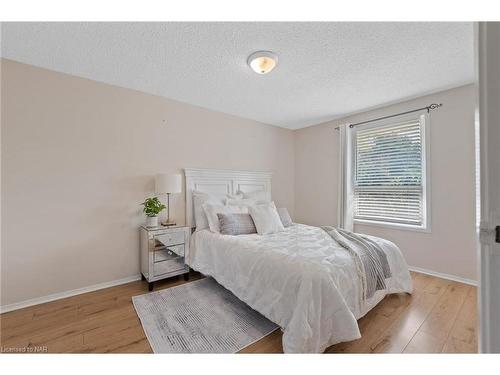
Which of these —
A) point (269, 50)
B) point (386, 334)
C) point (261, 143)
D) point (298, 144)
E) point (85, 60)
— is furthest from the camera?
point (298, 144)

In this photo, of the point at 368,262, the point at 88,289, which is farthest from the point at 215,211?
the point at 368,262

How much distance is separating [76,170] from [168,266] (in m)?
1.47

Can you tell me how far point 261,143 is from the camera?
394 cm

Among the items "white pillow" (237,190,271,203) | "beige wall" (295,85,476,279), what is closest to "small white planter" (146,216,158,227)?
"white pillow" (237,190,271,203)

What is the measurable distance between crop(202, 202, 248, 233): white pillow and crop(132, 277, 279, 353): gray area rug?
725 mm

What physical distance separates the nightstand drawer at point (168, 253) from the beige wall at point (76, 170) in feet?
1.36

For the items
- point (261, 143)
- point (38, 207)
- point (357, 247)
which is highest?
point (261, 143)

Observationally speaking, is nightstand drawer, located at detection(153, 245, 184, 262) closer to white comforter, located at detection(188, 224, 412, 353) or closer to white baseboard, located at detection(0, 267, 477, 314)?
white comforter, located at detection(188, 224, 412, 353)

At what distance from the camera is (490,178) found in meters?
0.52

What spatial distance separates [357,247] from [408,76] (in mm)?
1926

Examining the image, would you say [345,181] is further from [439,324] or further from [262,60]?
[262,60]

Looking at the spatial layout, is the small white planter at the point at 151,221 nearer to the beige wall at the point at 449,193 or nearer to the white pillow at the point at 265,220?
the white pillow at the point at 265,220

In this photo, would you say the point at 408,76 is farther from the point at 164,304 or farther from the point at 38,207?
the point at 38,207
